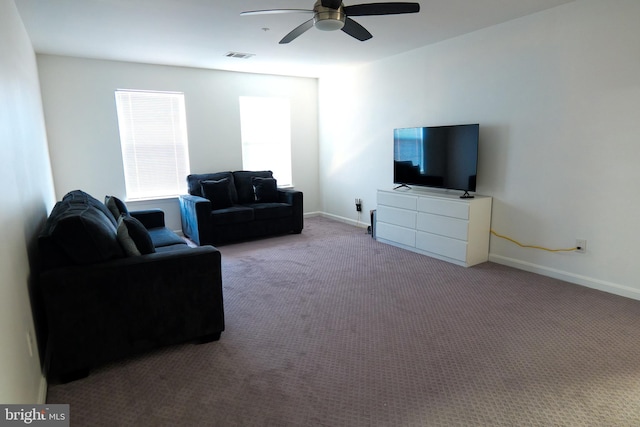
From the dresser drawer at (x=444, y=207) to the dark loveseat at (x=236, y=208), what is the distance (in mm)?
2026

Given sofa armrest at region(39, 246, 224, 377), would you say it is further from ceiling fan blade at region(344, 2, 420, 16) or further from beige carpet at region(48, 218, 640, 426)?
ceiling fan blade at region(344, 2, 420, 16)

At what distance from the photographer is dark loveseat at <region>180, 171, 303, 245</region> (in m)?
4.98

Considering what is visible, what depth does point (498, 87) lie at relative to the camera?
12.9 ft

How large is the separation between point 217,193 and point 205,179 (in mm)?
422

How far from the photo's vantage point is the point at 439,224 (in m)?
4.27

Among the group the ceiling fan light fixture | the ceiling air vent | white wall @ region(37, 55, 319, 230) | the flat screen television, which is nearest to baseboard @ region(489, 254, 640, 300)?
the flat screen television

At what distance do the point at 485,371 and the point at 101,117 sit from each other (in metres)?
5.45

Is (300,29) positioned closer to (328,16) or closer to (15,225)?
(328,16)

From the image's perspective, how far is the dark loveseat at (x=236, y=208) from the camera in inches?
196

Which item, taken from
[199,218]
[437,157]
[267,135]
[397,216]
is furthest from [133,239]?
[267,135]

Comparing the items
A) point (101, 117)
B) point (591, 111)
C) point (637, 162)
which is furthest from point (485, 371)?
point (101, 117)

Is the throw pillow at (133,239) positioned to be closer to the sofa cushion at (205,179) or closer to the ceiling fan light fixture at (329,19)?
the ceiling fan light fixture at (329,19)

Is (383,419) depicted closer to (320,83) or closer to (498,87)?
(498,87)

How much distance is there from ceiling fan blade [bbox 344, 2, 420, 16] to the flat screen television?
1.89m
